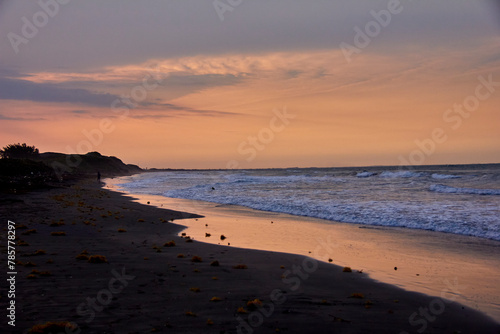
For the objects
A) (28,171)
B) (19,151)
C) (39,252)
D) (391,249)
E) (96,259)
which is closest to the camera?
(96,259)

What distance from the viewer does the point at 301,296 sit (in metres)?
8.07

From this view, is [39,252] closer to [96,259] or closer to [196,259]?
[96,259]

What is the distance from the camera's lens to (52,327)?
5.86 metres

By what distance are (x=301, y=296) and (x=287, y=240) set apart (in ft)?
23.2

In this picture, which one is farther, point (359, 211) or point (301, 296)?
point (359, 211)

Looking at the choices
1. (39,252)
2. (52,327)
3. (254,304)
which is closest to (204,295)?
(254,304)

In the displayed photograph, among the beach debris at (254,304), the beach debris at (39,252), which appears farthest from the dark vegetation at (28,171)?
the beach debris at (254,304)

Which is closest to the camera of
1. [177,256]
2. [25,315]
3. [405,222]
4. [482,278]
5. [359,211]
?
[25,315]

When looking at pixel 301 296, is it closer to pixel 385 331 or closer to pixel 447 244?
pixel 385 331

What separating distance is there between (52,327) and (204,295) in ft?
9.52

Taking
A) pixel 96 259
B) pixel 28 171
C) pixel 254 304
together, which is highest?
pixel 28 171

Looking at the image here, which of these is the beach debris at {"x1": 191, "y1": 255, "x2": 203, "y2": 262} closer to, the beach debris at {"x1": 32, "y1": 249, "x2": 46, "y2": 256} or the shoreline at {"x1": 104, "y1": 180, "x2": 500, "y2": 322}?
the shoreline at {"x1": 104, "y1": 180, "x2": 500, "y2": 322}

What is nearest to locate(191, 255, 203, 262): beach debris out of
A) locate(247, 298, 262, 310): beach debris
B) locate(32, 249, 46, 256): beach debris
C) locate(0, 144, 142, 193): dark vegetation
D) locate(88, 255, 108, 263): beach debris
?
locate(88, 255, 108, 263): beach debris

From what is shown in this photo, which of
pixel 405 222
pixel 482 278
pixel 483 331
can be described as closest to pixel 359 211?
pixel 405 222
